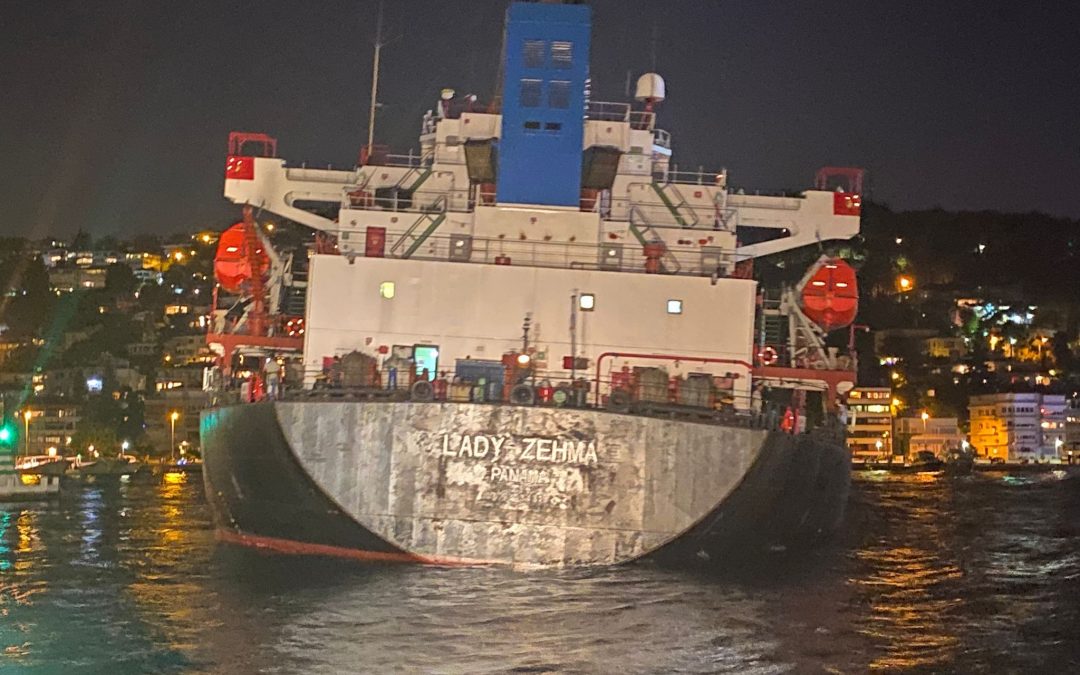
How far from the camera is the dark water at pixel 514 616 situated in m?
14.4

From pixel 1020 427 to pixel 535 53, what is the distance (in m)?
126

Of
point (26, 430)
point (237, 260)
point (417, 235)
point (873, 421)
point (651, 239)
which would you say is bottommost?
point (26, 430)

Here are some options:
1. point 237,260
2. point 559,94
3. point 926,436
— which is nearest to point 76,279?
point 926,436

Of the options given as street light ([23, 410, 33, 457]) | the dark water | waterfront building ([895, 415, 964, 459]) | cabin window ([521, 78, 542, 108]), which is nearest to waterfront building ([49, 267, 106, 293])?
street light ([23, 410, 33, 457])

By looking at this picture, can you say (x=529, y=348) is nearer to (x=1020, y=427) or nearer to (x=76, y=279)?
(x=1020, y=427)

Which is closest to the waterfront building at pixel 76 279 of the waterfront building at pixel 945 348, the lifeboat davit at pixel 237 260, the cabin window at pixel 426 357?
the waterfront building at pixel 945 348

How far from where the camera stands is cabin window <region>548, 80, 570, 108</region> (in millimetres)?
23078

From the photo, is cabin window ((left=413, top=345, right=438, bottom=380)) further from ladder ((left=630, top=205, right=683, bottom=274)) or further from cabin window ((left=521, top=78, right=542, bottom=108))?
cabin window ((left=521, top=78, right=542, bottom=108))

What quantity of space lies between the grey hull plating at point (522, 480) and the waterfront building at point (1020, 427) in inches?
4960

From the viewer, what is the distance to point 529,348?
70.8 feet

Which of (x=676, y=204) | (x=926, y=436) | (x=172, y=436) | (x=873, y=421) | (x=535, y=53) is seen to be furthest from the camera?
(x=926, y=436)

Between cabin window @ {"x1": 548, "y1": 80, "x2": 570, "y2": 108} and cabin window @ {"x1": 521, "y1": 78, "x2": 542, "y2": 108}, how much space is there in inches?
8.4

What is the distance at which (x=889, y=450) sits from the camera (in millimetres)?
129250

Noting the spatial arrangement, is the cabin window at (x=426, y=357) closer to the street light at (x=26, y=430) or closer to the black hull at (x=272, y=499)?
the black hull at (x=272, y=499)
